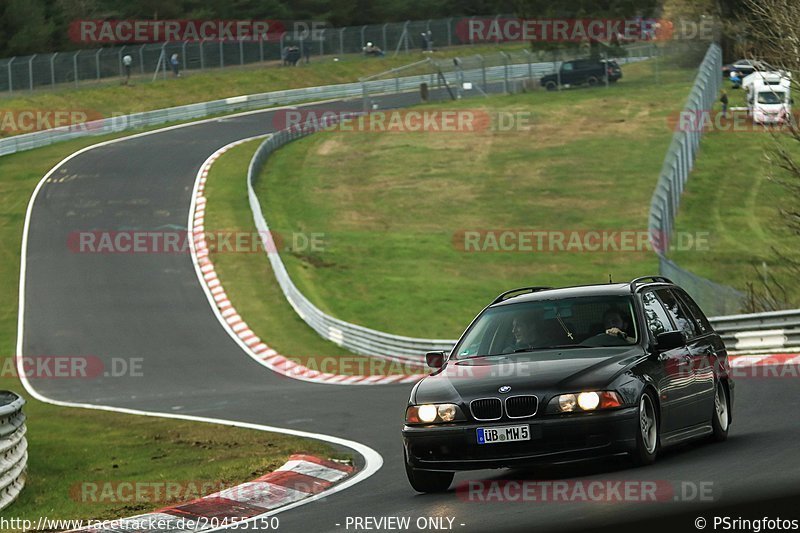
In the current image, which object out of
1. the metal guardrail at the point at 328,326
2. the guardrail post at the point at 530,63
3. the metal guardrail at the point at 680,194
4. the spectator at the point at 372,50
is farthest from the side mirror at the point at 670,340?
the spectator at the point at 372,50

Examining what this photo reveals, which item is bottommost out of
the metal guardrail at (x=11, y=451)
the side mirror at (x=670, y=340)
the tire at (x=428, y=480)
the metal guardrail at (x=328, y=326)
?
the metal guardrail at (x=328, y=326)

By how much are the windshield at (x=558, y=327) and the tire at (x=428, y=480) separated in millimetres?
1104

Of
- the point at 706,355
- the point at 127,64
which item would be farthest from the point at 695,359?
the point at 127,64

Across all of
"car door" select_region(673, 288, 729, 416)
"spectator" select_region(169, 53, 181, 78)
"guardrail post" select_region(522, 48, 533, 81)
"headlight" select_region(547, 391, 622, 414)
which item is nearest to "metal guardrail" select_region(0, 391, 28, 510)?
"headlight" select_region(547, 391, 622, 414)

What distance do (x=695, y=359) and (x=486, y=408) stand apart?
2329 mm

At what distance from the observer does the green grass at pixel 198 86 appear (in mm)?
65250

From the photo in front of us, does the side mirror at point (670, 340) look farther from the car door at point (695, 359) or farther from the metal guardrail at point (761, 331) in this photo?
the metal guardrail at point (761, 331)

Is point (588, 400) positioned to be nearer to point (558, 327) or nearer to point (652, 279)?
point (558, 327)

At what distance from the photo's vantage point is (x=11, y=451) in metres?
11.6

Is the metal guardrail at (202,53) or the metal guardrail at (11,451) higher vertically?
the metal guardrail at (11,451)

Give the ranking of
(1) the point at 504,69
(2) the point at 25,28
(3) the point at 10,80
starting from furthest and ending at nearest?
1. (2) the point at 25,28
2. (1) the point at 504,69
3. (3) the point at 10,80

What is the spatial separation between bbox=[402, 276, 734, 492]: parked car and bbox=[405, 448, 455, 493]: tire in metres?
0.01

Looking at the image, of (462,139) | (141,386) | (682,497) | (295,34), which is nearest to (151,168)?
(462,139)

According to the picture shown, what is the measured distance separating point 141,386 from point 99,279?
10.8 meters
